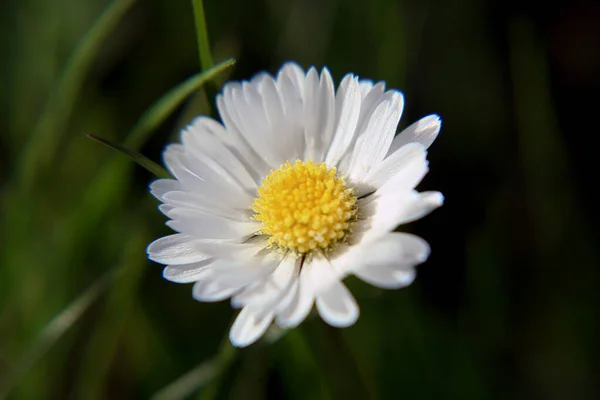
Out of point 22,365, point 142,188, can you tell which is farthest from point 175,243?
point 142,188

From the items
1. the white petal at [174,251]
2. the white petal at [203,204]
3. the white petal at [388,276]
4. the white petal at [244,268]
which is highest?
the white petal at [203,204]

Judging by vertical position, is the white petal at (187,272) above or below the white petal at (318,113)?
below

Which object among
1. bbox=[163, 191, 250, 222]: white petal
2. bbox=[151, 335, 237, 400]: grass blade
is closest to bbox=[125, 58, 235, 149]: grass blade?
bbox=[163, 191, 250, 222]: white petal

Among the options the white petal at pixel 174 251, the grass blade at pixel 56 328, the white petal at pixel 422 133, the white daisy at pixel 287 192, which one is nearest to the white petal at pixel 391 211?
the white daisy at pixel 287 192

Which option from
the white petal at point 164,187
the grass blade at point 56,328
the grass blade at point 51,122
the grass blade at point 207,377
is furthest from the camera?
the grass blade at point 51,122

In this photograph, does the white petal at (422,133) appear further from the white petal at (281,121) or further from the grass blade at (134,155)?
the grass blade at (134,155)

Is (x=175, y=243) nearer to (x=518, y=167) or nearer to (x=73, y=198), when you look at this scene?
(x=73, y=198)

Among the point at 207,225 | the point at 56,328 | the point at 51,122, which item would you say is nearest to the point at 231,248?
the point at 207,225
